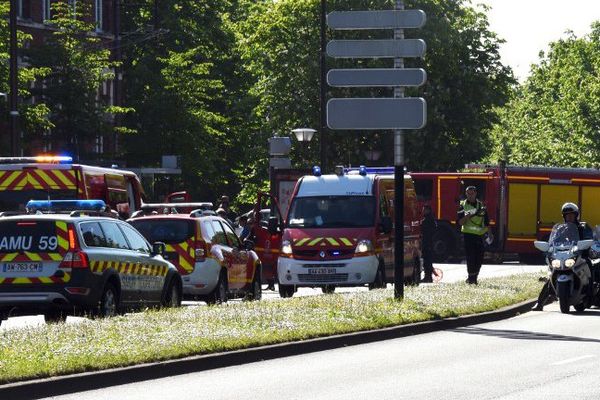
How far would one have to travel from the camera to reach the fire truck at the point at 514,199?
54.1m

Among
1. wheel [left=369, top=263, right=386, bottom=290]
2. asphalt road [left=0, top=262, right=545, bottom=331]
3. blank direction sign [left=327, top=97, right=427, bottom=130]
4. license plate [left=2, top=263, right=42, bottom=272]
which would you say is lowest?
asphalt road [left=0, top=262, right=545, bottom=331]

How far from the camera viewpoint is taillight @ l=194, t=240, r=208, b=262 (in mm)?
27766

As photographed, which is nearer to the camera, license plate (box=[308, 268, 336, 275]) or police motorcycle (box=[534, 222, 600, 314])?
police motorcycle (box=[534, 222, 600, 314])

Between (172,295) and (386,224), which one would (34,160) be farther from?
(172,295)

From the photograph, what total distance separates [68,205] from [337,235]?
21.3ft

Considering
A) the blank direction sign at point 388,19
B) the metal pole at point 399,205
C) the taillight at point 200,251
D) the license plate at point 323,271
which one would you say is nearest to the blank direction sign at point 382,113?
the metal pole at point 399,205

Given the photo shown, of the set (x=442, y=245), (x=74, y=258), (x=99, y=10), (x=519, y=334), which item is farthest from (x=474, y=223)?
(x=99, y=10)

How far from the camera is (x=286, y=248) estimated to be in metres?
31.6

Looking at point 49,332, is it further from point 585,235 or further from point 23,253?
point 585,235

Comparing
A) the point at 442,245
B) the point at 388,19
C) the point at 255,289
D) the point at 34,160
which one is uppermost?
the point at 388,19

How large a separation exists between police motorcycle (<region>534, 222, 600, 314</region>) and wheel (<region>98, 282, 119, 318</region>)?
21.5 feet

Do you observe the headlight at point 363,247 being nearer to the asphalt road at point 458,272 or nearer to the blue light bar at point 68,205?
the asphalt road at point 458,272

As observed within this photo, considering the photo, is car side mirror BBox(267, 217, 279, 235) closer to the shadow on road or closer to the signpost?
the signpost

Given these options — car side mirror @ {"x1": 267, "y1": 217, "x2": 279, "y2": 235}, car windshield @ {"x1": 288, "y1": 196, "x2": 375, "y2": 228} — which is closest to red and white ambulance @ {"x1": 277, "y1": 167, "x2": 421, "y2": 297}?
car windshield @ {"x1": 288, "y1": 196, "x2": 375, "y2": 228}
